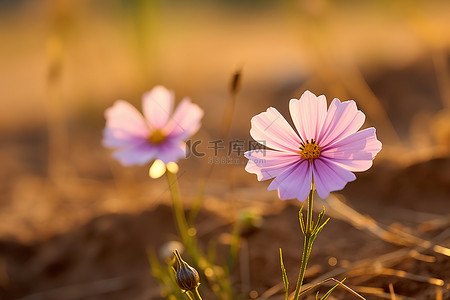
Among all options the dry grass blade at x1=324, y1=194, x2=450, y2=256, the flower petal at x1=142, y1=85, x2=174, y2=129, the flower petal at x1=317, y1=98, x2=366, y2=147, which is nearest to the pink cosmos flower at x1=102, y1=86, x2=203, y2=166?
the flower petal at x1=142, y1=85, x2=174, y2=129

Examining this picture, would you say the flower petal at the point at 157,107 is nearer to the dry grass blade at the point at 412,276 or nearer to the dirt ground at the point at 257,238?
the dirt ground at the point at 257,238

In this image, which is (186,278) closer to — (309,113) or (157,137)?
(309,113)

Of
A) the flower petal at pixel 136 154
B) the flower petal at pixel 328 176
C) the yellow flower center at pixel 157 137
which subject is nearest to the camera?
the flower petal at pixel 328 176

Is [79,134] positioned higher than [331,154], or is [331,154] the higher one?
[79,134]

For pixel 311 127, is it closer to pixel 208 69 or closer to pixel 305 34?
pixel 305 34

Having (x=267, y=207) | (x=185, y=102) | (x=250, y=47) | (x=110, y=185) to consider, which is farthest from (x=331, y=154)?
(x=250, y=47)

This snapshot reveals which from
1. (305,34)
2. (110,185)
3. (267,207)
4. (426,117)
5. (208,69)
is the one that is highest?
(208,69)

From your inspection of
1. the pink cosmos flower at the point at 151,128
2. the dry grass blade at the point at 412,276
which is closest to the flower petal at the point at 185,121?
the pink cosmos flower at the point at 151,128
